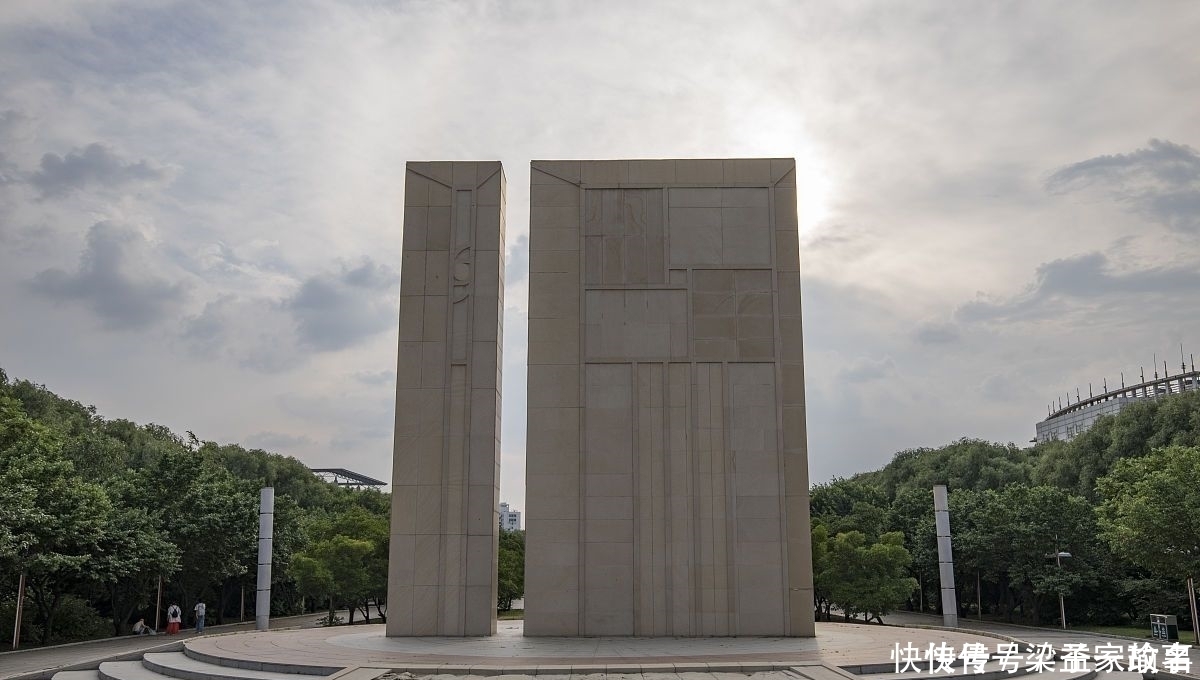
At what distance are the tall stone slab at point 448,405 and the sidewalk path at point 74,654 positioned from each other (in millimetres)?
5758

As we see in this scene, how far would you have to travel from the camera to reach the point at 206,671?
1675 cm

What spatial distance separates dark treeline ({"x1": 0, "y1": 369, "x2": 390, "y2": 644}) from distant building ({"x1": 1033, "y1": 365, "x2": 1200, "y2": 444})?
76.8 metres

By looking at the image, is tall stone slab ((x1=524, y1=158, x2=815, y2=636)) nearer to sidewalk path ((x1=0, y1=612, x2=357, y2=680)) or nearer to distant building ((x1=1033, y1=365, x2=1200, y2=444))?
sidewalk path ((x1=0, y1=612, x2=357, y2=680))

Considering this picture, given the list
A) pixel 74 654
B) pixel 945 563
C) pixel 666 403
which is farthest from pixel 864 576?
pixel 74 654

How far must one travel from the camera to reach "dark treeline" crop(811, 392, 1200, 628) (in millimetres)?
30516

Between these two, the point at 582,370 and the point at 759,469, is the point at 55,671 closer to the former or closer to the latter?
the point at 582,370

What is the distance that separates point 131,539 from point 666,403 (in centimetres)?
1941

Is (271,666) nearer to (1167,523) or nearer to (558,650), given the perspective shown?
(558,650)

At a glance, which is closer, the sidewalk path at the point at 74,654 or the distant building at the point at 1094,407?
the sidewalk path at the point at 74,654

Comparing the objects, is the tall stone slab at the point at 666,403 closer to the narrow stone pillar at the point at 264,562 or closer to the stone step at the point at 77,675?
the stone step at the point at 77,675

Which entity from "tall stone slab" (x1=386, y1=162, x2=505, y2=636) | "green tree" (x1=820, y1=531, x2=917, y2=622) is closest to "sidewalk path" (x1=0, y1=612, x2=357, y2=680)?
"tall stone slab" (x1=386, y1=162, x2=505, y2=636)

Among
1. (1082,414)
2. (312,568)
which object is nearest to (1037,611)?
(312,568)

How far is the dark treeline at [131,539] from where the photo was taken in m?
27.0

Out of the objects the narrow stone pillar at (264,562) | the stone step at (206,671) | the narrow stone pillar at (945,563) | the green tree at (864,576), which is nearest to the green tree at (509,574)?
the narrow stone pillar at (264,562)
